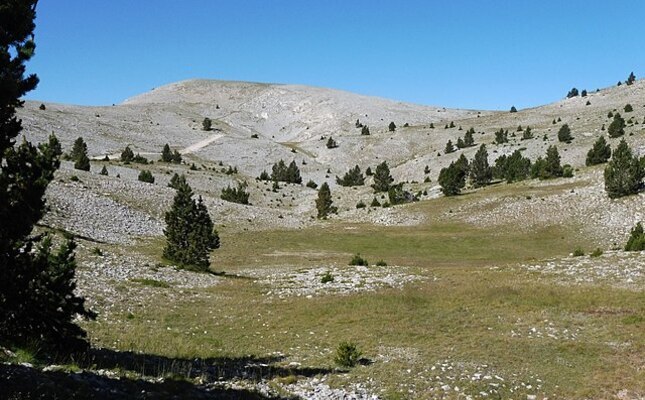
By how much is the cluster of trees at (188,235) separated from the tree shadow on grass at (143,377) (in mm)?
24803

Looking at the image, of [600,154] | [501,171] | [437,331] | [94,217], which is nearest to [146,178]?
[94,217]

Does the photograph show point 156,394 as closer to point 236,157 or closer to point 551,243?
point 551,243

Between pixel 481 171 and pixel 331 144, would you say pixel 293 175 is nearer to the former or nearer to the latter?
pixel 331 144

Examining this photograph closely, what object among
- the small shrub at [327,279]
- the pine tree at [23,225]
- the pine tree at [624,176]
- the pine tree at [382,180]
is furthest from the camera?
the pine tree at [382,180]

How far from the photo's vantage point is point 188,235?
46.4m

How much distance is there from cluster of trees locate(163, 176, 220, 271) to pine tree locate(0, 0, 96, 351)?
2750 cm

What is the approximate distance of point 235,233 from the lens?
2896 inches

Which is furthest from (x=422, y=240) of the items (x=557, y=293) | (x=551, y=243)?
(x=557, y=293)

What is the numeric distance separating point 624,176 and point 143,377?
7004 cm

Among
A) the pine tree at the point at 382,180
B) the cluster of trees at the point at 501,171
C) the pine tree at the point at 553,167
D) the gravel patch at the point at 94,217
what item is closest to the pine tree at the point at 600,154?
the cluster of trees at the point at 501,171

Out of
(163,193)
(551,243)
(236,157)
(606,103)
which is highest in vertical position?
(606,103)

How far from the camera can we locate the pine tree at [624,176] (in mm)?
67688

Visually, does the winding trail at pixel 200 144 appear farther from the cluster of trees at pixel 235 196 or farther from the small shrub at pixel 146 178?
the small shrub at pixel 146 178

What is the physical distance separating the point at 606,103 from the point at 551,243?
404 feet
